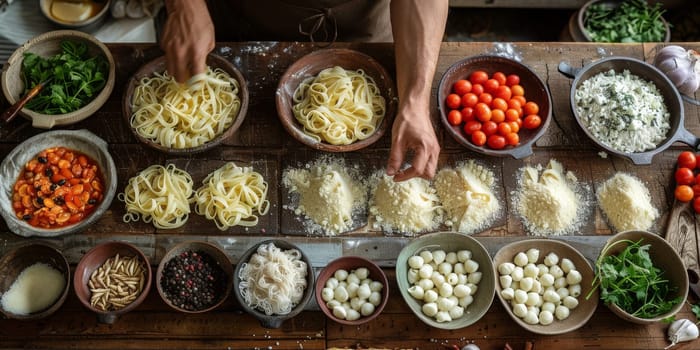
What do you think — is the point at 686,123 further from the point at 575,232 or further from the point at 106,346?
the point at 106,346

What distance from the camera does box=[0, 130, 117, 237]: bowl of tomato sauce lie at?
2756 millimetres

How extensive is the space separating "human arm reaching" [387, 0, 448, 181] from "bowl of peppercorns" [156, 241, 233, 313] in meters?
0.94

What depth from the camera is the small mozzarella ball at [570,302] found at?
273 cm

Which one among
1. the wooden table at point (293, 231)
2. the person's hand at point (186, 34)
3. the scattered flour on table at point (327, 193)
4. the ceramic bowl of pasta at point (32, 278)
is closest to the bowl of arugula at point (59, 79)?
the wooden table at point (293, 231)

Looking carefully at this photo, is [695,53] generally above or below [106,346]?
above

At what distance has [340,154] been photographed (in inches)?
119

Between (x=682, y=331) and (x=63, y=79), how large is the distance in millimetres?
3313

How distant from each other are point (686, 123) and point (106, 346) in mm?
3243

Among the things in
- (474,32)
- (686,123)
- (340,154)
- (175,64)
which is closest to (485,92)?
(340,154)

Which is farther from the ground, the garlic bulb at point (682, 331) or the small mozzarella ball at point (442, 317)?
the small mozzarella ball at point (442, 317)

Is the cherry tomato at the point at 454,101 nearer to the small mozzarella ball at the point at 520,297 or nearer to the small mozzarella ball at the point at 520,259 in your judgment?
the small mozzarella ball at the point at 520,259

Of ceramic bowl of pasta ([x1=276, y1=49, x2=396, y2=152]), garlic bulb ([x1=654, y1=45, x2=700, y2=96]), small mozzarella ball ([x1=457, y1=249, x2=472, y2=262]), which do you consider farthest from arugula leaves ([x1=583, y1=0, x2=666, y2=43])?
small mozzarella ball ([x1=457, y1=249, x2=472, y2=262])

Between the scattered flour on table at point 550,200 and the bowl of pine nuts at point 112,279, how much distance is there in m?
1.89

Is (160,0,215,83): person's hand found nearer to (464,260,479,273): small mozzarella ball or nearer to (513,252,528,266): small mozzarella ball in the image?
(464,260,479,273): small mozzarella ball
